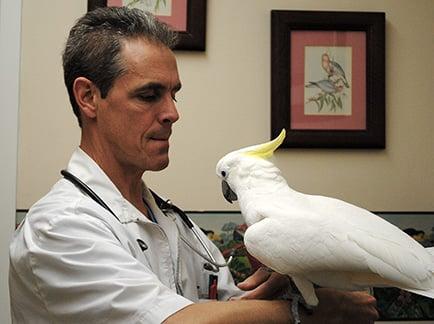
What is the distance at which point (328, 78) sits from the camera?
192cm

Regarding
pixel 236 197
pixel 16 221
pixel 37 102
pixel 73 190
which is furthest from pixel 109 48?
pixel 16 221

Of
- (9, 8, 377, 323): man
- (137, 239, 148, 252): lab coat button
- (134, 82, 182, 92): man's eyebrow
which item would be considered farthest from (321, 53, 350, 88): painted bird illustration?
(137, 239, 148, 252): lab coat button

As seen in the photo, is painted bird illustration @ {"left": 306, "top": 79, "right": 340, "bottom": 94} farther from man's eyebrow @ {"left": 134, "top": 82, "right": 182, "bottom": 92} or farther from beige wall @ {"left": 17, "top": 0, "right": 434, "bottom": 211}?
man's eyebrow @ {"left": 134, "top": 82, "right": 182, "bottom": 92}

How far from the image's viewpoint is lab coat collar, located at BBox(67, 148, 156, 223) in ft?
4.32

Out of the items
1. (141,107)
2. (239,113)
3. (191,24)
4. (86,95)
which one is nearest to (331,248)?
(141,107)

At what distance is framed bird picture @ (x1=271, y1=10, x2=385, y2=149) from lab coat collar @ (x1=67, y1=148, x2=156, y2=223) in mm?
675

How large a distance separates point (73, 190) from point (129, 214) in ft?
0.42

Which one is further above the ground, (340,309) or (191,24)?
(191,24)

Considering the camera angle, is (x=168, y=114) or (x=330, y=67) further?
(x=330, y=67)

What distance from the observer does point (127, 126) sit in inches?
51.8

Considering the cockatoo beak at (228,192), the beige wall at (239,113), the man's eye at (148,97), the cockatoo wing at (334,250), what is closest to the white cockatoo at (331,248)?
the cockatoo wing at (334,250)

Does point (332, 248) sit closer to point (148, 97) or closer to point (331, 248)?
point (331, 248)

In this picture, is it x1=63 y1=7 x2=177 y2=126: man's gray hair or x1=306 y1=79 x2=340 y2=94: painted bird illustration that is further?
x1=306 y1=79 x2=340 y2=94: painted bird illustration

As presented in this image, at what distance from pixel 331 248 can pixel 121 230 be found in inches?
16.4
